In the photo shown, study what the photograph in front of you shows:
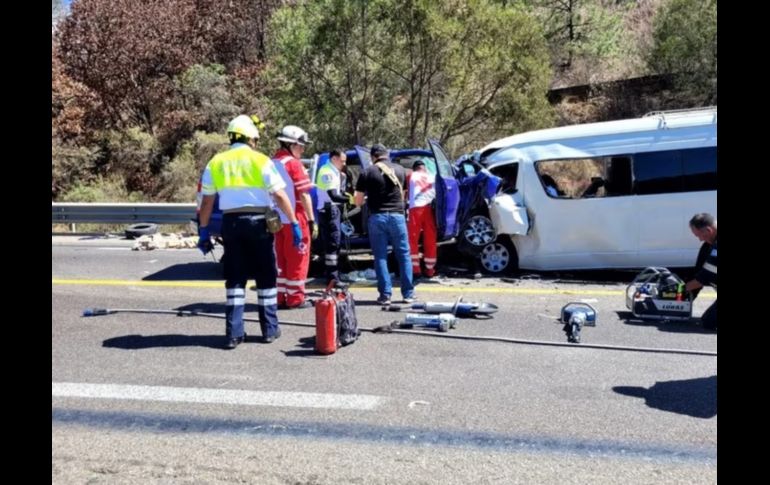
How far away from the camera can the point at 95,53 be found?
28.8 m

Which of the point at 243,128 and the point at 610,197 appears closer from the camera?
the point at 243,128

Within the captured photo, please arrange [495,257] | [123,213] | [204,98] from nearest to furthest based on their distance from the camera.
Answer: [495,257], [123,213], [204,98]

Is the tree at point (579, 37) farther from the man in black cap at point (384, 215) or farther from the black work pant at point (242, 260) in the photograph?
the black work pant at point (242, 260)

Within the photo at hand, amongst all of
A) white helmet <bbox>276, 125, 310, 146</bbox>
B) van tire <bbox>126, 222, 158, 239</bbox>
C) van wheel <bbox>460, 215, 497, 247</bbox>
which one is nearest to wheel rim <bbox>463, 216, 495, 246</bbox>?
van wheel <bbox>460, 215, 497, 247</bbox>

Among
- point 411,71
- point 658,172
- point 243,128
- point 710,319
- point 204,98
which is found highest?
point 204,98

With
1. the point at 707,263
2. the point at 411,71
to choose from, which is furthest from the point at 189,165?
the point at 707,263

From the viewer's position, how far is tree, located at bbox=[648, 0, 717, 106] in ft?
77.9

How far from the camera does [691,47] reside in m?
24.4

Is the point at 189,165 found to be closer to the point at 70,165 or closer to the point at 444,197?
the point at 70,165

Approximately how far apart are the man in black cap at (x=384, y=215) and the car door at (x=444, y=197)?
1.59 m

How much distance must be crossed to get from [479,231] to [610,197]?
177cm

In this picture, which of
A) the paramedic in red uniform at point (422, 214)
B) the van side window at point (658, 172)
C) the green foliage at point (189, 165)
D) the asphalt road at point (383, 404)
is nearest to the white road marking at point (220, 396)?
the asphalt road at point (383, 404)

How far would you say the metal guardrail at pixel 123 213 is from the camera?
17.0m
